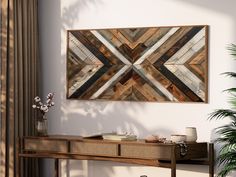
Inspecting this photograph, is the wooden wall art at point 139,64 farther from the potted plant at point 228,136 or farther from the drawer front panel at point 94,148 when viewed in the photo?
the drawer front panel at point 94,148

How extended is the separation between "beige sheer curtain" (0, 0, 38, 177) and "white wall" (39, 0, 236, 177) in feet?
0.93

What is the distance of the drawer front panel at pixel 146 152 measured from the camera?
5368 mm

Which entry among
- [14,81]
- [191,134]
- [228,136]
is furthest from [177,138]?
[14,81]

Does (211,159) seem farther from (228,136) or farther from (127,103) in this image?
(127,103)

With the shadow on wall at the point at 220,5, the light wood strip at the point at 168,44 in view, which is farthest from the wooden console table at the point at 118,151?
the shadow on wall at the point at 220,5

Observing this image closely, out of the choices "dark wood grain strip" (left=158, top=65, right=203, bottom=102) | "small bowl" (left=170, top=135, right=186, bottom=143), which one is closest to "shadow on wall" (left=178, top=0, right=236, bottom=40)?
"dark wood grain strip" (left=158, top=65, right=203, bottom=102)

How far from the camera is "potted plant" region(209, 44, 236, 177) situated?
17.3 feet

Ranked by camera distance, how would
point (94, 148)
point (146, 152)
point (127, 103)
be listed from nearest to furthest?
→ point (146, 152) → point (94, 148) → point (127, 103)

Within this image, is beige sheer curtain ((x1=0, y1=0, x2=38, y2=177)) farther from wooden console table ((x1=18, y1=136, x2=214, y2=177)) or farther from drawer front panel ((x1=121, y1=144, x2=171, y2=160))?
drawer front panel ((x1=121, y1=144, x2=171, y2=160))

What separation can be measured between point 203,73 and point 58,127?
1.75 meters

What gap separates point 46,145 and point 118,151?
2.57ft

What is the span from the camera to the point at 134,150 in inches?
217

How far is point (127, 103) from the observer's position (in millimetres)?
6199

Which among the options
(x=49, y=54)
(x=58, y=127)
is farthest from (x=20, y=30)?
(x=58, y=127)
